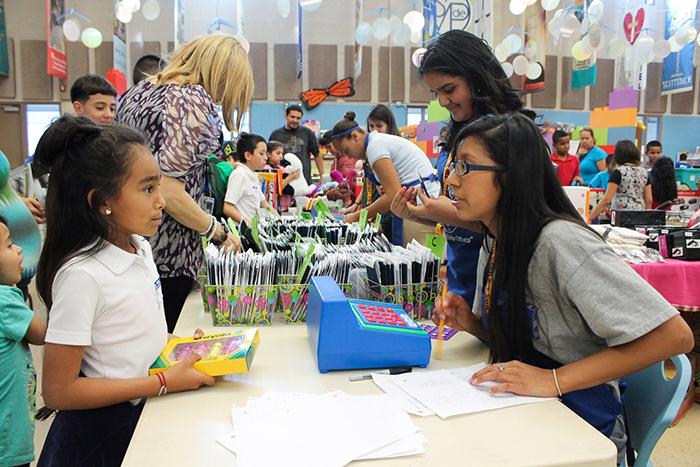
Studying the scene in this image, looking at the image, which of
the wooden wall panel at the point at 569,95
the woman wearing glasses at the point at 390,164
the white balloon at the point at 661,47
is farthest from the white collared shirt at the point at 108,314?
the wooden wall panel at the point at 569,95

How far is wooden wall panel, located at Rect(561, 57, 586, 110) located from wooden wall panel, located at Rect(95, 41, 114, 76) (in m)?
9.18

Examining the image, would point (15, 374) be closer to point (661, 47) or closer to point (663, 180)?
point (663, 180)

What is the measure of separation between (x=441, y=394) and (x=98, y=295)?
2.45ft

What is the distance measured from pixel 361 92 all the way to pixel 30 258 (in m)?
9.43

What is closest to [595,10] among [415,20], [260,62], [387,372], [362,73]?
[415,20]

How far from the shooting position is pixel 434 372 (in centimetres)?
129

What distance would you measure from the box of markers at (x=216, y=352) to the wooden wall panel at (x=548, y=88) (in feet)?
38.2

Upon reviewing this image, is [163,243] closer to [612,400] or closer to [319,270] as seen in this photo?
[319,270]

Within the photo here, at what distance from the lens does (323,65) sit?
1105 centimetres

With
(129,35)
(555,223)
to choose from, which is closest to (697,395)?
(555,223)

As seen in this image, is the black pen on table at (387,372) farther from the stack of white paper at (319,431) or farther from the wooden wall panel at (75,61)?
the wooden wall panel at (75,61)

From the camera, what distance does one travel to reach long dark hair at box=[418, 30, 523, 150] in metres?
1.79

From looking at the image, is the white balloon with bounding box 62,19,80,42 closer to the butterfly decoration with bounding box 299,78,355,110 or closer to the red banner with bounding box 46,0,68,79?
the red banner with bounding box 46,0,68,79

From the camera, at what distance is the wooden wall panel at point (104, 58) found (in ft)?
34.2
